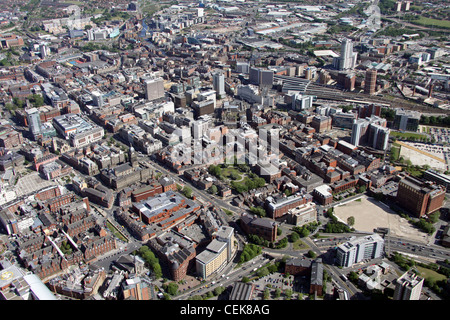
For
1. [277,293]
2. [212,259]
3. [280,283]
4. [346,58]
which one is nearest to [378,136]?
[280,283]

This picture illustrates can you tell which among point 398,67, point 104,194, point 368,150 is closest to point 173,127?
point 104,194

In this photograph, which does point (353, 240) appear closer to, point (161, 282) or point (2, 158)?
point (161, 282)

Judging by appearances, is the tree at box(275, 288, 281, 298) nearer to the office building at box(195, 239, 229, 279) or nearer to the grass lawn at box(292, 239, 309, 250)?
the office building at box(195, 239, 229, 279)

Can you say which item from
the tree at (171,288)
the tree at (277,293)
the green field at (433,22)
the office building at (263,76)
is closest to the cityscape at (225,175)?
the tree at (277,293)

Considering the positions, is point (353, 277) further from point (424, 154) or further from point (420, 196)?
point (424, 154)

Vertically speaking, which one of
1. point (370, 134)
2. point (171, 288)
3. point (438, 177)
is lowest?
point (171, 288)
